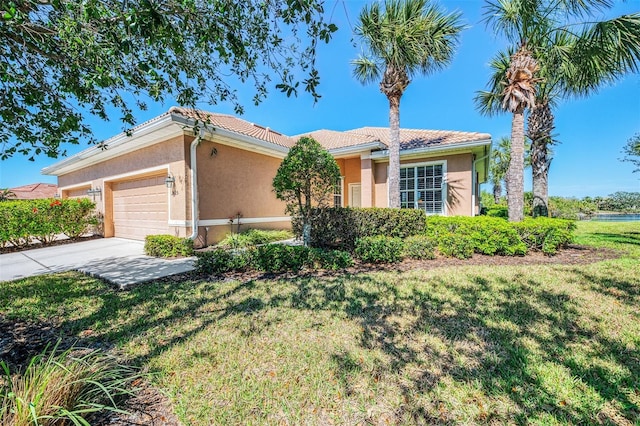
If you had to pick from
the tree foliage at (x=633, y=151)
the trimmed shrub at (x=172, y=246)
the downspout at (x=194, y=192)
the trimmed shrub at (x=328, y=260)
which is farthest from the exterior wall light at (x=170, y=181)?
the tree foliage at (x=633, y=151)

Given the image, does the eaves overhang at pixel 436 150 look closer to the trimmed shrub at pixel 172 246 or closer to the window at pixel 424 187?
the window at pixel 424 187

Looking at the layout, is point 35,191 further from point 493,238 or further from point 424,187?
point 493,238

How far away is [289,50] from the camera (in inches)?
164

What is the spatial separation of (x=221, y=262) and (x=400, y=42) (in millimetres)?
9282

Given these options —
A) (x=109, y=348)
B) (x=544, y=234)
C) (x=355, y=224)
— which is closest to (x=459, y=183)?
(x=544, y=234)

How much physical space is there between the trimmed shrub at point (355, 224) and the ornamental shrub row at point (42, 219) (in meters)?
11.6

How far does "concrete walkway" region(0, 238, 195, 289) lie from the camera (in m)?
6.16

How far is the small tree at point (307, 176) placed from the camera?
738 centimetres

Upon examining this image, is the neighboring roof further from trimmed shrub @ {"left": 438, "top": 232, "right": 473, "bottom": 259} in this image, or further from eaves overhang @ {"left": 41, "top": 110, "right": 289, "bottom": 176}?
trimmed shrub @ {"left": 438, "top": 232, "right": 473, "bottom": 259}

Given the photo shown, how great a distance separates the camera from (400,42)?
29.5ft

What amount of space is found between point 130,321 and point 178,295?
1.02m

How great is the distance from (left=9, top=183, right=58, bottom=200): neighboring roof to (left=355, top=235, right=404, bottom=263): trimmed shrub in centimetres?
3170

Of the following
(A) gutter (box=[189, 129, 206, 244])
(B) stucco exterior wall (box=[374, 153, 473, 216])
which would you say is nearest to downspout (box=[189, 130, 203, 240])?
(A) gutter (box=[189, 129, 206, 244])

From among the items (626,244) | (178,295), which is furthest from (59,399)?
(626,244)
